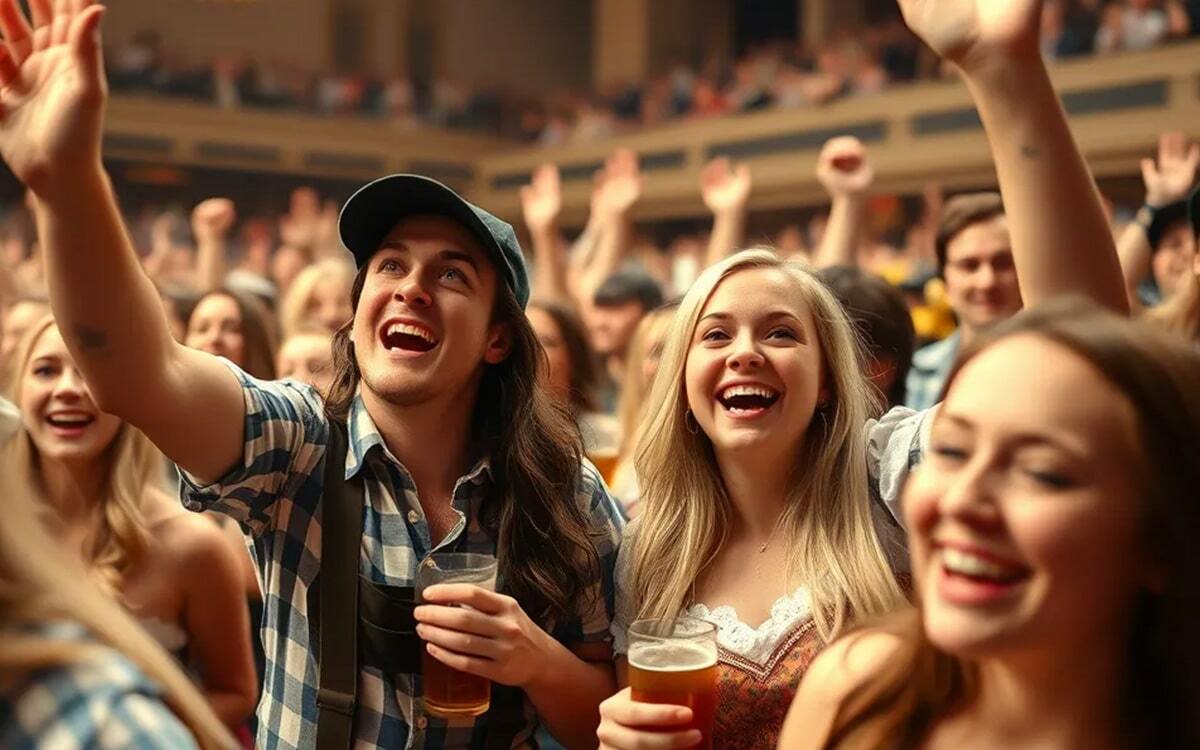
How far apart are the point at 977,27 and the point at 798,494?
0.86 metres

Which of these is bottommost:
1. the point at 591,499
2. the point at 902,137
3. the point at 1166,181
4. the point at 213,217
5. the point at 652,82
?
the point at 591,499

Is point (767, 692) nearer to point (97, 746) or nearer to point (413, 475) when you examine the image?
point (413, 475)

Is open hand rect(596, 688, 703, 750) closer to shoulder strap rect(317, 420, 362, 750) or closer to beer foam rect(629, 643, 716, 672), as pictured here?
beer foam rect(629, 643, 716, 672)

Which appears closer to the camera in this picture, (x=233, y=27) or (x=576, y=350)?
(x=576, y=350)

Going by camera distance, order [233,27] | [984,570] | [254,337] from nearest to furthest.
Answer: [984,570], [254,337], [233,27]

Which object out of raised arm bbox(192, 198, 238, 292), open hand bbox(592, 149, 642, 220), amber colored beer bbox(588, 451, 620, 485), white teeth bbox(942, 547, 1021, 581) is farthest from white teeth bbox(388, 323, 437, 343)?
open hand bbox(592, 149, 642, 220)

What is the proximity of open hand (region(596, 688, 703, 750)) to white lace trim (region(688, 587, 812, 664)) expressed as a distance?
0.98ft

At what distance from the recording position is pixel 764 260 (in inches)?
86.0

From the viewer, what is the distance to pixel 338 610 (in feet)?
6.11

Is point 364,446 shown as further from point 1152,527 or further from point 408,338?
point 1152,527

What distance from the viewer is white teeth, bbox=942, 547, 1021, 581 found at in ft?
4.01

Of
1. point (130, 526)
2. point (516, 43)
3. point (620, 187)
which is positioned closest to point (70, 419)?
point (130, 526)

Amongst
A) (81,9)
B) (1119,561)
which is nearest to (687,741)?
(1119,561)

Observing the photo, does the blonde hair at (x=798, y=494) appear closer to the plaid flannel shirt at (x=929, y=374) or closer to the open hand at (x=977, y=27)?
the open hand at (x=977, y=27)
